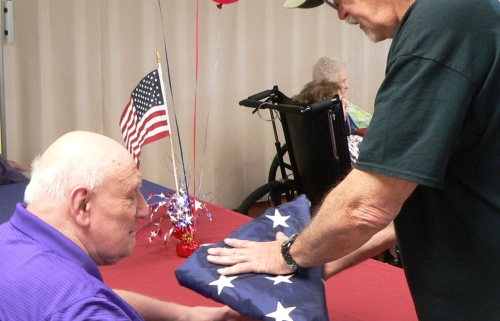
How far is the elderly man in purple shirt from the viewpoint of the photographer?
36.3 inches

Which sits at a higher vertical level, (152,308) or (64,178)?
(64,178)

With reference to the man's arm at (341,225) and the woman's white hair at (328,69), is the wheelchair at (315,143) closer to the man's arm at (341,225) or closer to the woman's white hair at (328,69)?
the woman's white hair at (328,69)

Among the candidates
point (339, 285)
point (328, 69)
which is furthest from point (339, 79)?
point (339, 285)

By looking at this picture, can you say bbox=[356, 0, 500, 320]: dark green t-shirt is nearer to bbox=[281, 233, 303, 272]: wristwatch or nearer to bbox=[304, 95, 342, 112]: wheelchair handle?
bbox=[281, 233, 303, 272]: wristwatch

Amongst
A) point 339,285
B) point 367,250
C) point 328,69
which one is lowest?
point 339,285

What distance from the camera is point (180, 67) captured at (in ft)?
14.9

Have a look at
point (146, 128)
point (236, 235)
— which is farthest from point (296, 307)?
point (146, 128)

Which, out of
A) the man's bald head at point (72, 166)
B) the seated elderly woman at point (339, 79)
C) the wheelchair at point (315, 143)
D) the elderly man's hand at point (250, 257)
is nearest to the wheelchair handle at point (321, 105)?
the wheelchair at point (315, 143)

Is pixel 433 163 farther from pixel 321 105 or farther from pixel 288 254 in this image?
pixel 321 105

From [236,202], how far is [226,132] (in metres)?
0.62

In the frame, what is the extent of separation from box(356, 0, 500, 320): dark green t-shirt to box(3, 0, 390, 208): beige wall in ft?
11.4

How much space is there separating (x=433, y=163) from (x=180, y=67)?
3.75m

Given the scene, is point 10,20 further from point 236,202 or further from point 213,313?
point 213,313

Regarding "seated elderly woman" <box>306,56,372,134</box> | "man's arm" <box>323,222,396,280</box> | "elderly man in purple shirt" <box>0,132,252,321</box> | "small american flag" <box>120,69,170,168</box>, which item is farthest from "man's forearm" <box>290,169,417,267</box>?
"seated elderly woman" <box>306,56,372,134</box>
